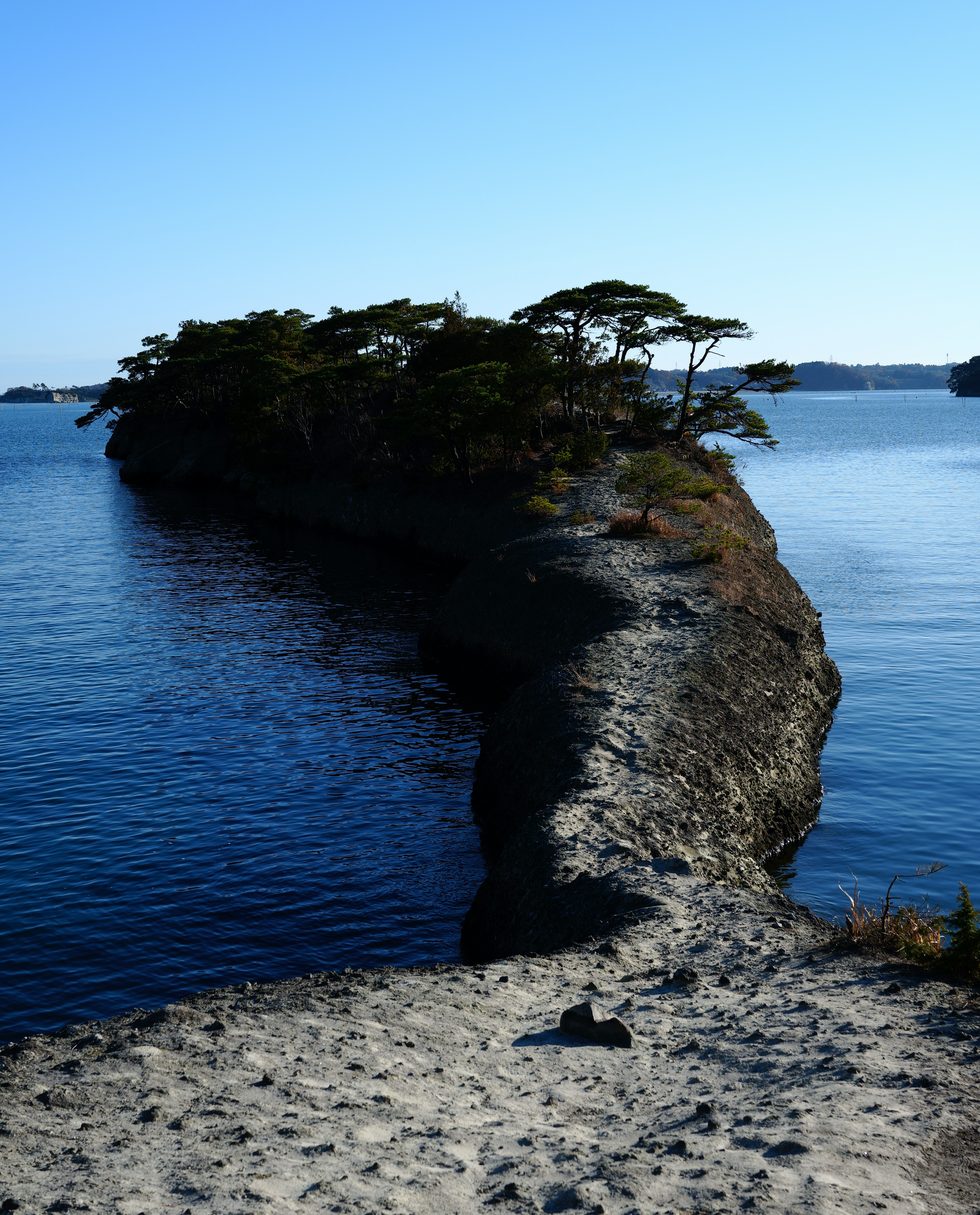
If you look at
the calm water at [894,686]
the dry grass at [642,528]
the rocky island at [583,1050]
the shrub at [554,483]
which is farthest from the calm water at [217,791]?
the dry grass at [642,528]

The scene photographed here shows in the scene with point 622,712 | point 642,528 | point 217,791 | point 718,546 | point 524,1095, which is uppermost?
point 642,528

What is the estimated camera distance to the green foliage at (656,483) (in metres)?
46.9

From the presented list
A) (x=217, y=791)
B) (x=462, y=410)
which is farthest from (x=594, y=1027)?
(x=462, y=410)

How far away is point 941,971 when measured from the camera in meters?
15.7

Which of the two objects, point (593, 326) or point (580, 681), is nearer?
point (580, 681)

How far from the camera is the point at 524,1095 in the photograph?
1228 centimetres

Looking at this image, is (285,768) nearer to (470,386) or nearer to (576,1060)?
(576,1060)

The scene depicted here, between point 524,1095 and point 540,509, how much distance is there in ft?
139

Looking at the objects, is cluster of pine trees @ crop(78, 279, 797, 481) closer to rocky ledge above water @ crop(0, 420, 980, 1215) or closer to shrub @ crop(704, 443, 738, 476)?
shrub @ crop(704, 443, 738, 476)

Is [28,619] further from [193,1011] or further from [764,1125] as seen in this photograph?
[764,1125]

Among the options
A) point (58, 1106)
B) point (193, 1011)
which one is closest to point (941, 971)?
point (193, 1011)

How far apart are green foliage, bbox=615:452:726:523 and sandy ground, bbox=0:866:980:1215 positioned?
32.3 m

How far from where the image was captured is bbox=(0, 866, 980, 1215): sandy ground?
33.2 ft

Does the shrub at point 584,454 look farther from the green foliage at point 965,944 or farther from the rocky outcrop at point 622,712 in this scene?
the green foliage at point 965,944
